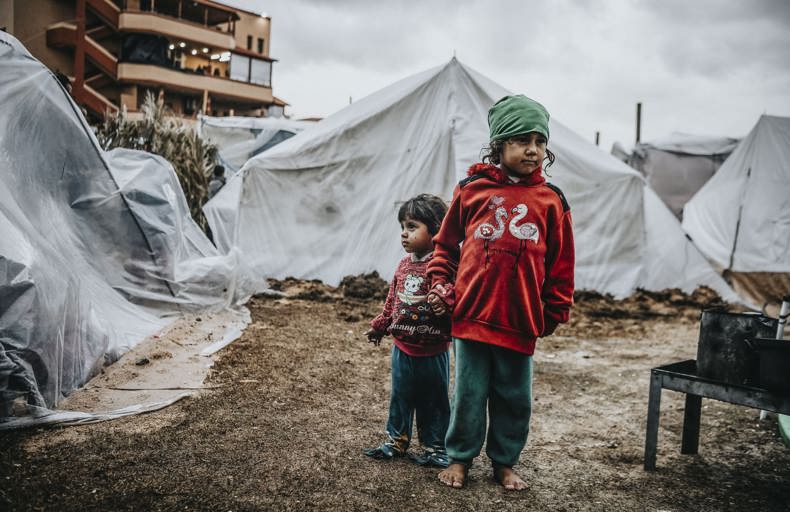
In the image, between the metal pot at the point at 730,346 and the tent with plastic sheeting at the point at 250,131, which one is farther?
the tent with plastic sheeting at the point at 250,131

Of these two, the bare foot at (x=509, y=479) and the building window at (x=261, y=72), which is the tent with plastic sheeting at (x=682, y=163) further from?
the building window at (x=261, y=72)

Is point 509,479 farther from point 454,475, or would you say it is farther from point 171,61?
point 171,61

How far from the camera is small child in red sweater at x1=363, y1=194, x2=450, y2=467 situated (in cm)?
223

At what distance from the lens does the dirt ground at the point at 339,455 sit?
193 cm

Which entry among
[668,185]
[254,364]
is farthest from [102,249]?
[668,185]

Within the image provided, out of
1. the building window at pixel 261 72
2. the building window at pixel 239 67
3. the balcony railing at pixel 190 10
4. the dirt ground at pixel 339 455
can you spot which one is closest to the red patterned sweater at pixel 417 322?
the dirt ground at pixel 339 455

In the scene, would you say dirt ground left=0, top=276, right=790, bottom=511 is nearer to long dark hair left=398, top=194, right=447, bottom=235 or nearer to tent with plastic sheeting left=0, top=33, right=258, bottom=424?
tent with plastic sheeting left=0, top=33, right=258, bottom=424

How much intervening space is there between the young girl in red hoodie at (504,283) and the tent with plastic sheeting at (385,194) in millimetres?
5242

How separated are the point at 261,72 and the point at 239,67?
4.77 ft

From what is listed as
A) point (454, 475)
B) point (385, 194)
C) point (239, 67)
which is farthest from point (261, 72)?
point (454, 475)

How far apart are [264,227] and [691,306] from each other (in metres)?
5.78

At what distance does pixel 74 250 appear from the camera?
359 centimetres

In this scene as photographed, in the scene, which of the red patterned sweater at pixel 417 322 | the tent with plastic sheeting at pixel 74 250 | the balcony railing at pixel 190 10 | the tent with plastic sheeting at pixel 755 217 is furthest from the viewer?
the balcony railing at pixel 190 10

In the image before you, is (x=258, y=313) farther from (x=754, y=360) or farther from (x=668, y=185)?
(x=668, y=185)
